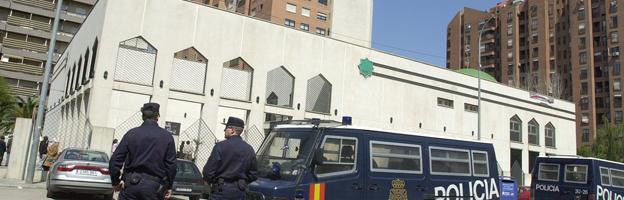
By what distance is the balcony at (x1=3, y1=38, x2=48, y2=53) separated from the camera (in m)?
62.6

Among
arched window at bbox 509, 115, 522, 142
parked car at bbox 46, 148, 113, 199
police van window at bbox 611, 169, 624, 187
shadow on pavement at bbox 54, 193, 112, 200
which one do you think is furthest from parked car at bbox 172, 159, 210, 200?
arched window at bbox 509, 115, 522, 142

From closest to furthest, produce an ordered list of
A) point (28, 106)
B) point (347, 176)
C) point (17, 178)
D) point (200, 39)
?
1. point (347, 176)
2. point (17, 178)
3. point (200, 39)
4. point (28, 106)

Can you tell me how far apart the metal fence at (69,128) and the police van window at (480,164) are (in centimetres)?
1724

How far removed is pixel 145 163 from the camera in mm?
4867

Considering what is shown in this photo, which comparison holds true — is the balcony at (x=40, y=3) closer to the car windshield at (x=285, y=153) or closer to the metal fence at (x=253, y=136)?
the metal fence at (x=253, y=136)

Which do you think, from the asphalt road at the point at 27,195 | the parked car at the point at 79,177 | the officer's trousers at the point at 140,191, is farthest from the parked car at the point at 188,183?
the officer's trousers at the point at 140,191

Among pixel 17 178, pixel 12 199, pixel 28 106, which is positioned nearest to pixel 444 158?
pixel 12 199

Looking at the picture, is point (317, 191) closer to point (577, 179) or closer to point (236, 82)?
point (577, 179)

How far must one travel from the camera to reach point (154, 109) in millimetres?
5148

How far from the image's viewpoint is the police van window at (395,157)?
862 centimetres

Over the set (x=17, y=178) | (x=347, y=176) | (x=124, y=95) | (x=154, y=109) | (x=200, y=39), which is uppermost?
(x=200, y=39)

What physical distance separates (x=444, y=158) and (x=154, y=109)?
20.6ft

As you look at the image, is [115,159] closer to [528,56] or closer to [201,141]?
[201,141]

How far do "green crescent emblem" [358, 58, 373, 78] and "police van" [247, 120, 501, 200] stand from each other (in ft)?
67.3
